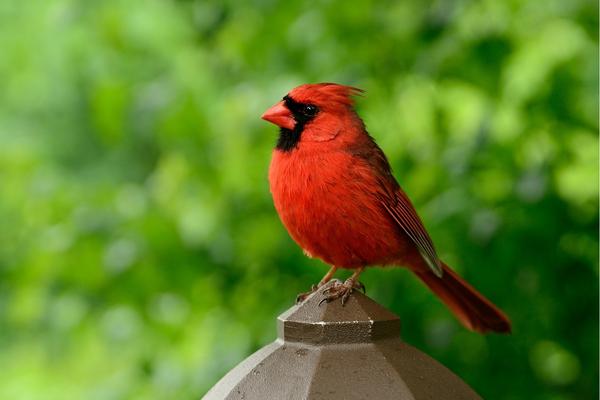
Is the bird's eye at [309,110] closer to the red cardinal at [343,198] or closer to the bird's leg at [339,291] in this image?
the red cardinal at [343,198]

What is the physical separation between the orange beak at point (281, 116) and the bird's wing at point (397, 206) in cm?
15

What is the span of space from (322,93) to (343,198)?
0.27 meters

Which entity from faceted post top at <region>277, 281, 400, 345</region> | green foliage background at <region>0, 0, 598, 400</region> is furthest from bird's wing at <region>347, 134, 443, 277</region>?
faceted post top at <region>277, 281, 400, 345</region>

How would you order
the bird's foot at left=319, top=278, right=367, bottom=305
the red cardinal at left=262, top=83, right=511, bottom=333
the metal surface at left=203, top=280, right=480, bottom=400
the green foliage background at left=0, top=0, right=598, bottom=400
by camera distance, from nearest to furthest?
the metal surface at left=203, top=280, right=480, bottom=400, the bird's foot at left=319, top=278, right=367, bottom=305, the red cardinal at left=262, top=83, right=511, bottom=333, the green foliage background at left=0, top=0, right=598, bottom=400

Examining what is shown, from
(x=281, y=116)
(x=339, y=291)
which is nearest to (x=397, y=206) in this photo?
(x=281, y=116)

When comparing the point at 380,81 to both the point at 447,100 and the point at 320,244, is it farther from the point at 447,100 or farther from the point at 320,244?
the point at 320,244

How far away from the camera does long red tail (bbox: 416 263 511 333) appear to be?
2.21 m

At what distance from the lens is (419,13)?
291 centimetres

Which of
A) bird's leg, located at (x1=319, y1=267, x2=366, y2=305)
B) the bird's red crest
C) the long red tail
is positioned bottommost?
the long red tail

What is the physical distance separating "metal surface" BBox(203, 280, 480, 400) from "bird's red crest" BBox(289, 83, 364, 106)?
83cm

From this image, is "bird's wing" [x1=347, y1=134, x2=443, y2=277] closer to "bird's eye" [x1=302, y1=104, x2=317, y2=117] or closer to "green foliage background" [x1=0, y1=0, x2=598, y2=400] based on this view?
"bird's eye" [x1=302, y1=104, x2=317, y2=117]

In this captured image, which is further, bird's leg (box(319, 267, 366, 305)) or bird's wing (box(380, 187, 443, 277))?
bird's wing (box(380, 187, 443, 277))

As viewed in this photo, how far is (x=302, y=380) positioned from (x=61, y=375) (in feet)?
10.5

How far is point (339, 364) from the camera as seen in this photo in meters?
1.27
